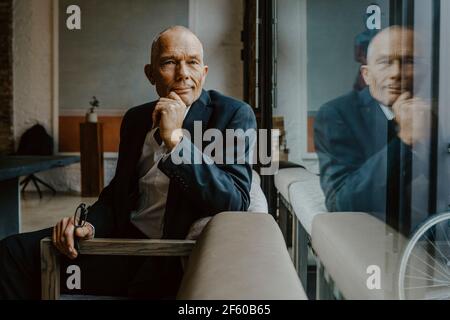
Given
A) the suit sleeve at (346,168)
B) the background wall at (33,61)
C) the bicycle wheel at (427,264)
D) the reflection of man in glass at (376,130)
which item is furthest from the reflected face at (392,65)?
the background wall at (33,61)

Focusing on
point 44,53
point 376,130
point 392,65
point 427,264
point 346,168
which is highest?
point 44,53

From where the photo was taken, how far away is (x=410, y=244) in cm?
121

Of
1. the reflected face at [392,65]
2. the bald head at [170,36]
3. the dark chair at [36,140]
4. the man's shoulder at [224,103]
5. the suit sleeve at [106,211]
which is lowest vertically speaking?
the suit sleeve at [106,211]

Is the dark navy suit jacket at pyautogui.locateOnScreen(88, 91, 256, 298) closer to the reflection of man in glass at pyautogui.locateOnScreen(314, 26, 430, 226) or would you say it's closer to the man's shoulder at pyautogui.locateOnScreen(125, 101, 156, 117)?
the man's shoulder at pyautogui.locateOnScreen(125, 101, 156, 117)

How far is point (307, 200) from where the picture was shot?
2.05 metres

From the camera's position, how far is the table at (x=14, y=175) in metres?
2.09

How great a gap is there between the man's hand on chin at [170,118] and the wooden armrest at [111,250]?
0.27m

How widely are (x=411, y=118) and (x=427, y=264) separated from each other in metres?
0.42

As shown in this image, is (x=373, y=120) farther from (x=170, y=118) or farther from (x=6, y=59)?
(x=6, y=59)

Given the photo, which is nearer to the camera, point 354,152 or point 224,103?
point 224,103

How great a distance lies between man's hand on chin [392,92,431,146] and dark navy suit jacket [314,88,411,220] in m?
0.03

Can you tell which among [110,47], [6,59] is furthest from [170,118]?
[6,59]

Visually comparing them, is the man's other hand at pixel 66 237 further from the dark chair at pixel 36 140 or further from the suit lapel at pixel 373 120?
the suit lapel at pixel 373 120
